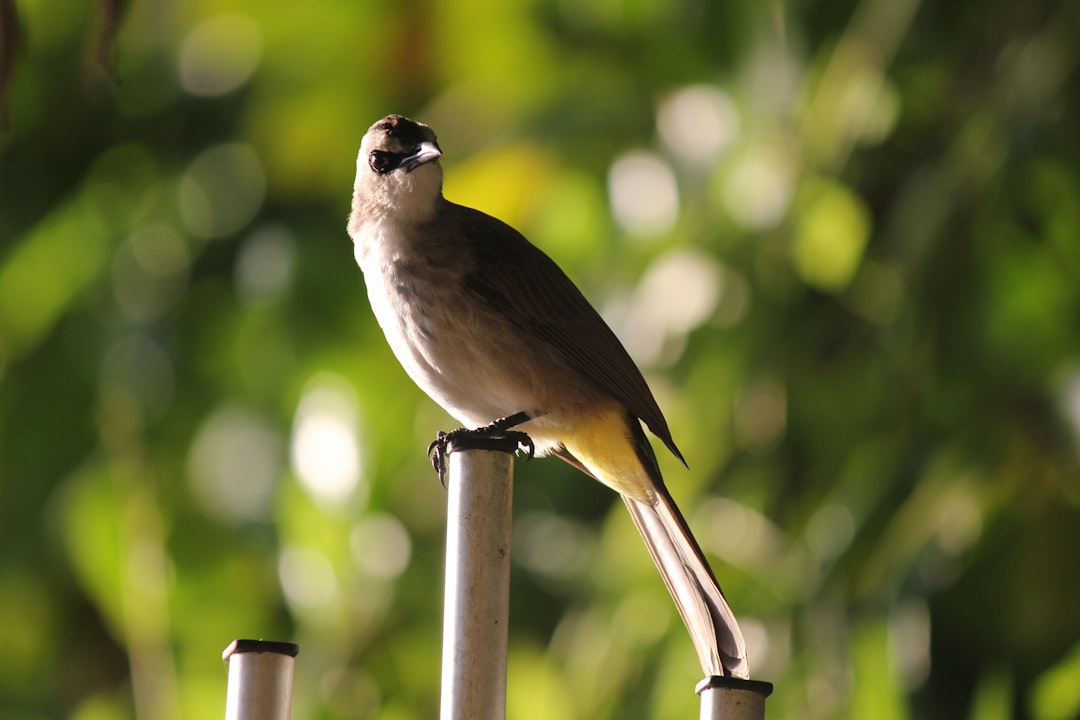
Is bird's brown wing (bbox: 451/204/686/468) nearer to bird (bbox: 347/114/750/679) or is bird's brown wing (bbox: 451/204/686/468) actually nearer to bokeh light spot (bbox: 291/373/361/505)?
bird (bbox: 347/114/750/679)

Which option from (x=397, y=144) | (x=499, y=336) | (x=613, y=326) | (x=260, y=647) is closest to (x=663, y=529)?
(x=499, y=336)

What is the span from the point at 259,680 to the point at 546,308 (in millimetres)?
1458

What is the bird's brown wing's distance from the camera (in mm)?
3143

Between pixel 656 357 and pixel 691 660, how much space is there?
112 centimetres

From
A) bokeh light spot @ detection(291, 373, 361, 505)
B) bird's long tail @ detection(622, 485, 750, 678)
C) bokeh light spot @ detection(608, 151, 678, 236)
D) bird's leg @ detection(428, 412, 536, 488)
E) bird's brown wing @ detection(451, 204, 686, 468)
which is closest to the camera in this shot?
bird's leg @ detection(428, 412, 536, 488)

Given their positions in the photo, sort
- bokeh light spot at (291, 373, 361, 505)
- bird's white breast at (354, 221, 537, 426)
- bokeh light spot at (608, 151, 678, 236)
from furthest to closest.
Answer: bokeh light spot at (608, 151, 678, 236) → bokeh light spot at (291, 373, 361, 505) → bird's white breast at (354, 221, 537, 426)

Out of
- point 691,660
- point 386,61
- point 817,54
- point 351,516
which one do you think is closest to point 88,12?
point 386,61

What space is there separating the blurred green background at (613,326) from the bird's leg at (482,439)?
1304 mm

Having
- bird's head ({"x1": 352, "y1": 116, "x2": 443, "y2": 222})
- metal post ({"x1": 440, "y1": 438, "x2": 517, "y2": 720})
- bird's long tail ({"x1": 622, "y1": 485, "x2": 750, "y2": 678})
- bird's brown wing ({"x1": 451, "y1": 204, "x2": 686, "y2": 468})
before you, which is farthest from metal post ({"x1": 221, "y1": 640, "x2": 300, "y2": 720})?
bird's head ({"x1": 352, "y1": 116, "x2": 443, "y2": 222})

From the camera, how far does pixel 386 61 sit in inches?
224

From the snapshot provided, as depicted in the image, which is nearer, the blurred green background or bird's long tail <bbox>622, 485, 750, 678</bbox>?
bird's long tail <bbox>622, 485, 750, 678</bbox>

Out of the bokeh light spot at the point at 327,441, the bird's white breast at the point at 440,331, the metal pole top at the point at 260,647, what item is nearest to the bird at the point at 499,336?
the bird's white breast at the point at 440,331

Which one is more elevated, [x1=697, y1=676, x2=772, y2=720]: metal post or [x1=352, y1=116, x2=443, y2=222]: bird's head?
[x1=352, y1=116, x2=443, y2=222]: bird's head

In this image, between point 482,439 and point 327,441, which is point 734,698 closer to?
point 482,439
